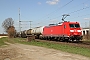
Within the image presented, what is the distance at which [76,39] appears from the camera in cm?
3189

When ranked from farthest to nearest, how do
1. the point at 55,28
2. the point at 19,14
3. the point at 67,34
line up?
the point at 19,14
the point at 55,28
the point at 67,34

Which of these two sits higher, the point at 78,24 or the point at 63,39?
the point at 78,24

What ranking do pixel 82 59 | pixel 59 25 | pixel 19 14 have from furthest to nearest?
pixel 19 14 → pixel 59 25 → pixel 82 59

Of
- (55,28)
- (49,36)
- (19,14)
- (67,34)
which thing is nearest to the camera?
(67,34)

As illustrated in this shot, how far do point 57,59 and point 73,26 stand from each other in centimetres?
2070

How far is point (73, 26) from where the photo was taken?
107 ft

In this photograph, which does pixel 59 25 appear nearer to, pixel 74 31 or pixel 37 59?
pixel 74 31

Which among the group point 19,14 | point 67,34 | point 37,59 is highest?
point 19,14

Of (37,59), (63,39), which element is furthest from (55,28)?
(37,59)

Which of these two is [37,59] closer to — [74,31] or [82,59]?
[82,59]

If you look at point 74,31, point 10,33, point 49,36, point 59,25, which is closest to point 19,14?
point 10,33

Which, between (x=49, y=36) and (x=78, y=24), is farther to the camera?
(x=49, y=36)

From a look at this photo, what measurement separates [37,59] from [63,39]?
20.9 meters

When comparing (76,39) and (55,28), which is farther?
(55,28)
